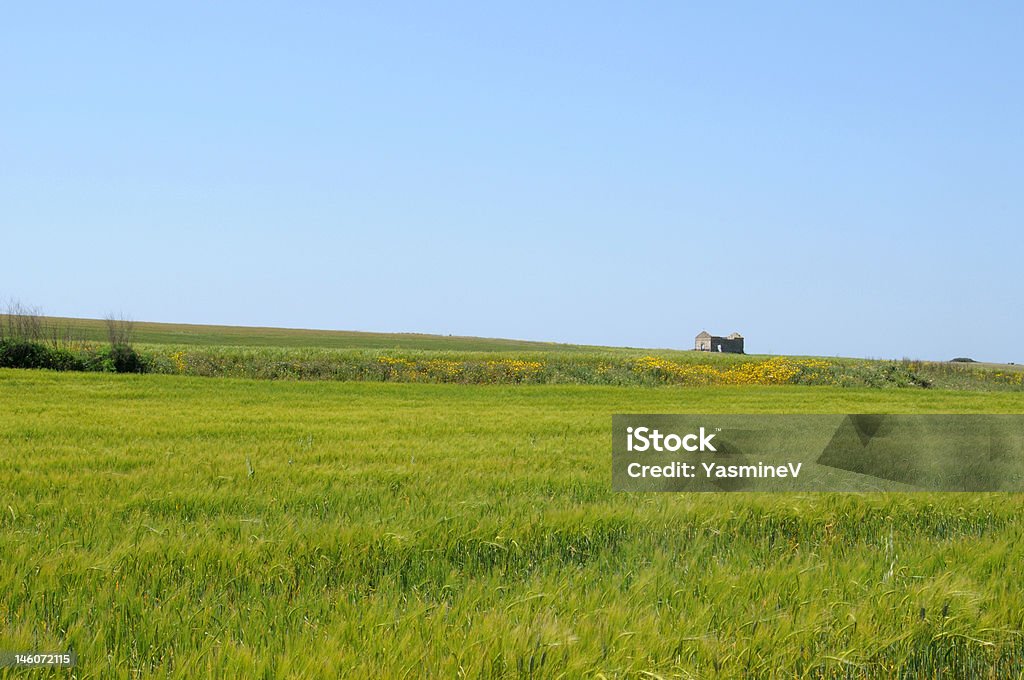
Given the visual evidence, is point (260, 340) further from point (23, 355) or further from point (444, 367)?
point (23, 355)

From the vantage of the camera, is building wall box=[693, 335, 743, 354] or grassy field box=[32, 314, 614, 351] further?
building wall box=[693, 335, 743, 354]

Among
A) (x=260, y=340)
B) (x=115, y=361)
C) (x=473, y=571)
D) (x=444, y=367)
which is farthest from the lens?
(x=260, y=340)

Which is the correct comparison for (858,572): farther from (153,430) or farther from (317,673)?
(153,430)

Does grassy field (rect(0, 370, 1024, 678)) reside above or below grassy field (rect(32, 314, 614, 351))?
below

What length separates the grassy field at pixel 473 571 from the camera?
3666mm

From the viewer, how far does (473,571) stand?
5.38 m

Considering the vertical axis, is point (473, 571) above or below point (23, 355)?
below

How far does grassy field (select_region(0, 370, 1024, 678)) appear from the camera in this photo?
3.67 meters

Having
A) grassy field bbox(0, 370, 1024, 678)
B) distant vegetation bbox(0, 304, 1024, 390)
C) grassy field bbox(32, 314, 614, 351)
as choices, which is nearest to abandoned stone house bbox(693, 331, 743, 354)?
grassy field bbox(32, 314, 614, 351)

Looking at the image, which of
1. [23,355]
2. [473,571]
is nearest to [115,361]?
[23,355]

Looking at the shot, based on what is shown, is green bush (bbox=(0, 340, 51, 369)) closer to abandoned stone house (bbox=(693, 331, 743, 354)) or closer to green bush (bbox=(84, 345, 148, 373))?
green bush (bbox=(84, 345, 148, 373))

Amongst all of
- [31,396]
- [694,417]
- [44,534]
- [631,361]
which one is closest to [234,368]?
[31,396]

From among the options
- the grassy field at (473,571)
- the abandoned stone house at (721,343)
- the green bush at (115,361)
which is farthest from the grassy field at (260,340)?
the grassy field at (473,571)

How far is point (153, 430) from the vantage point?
12.4m
